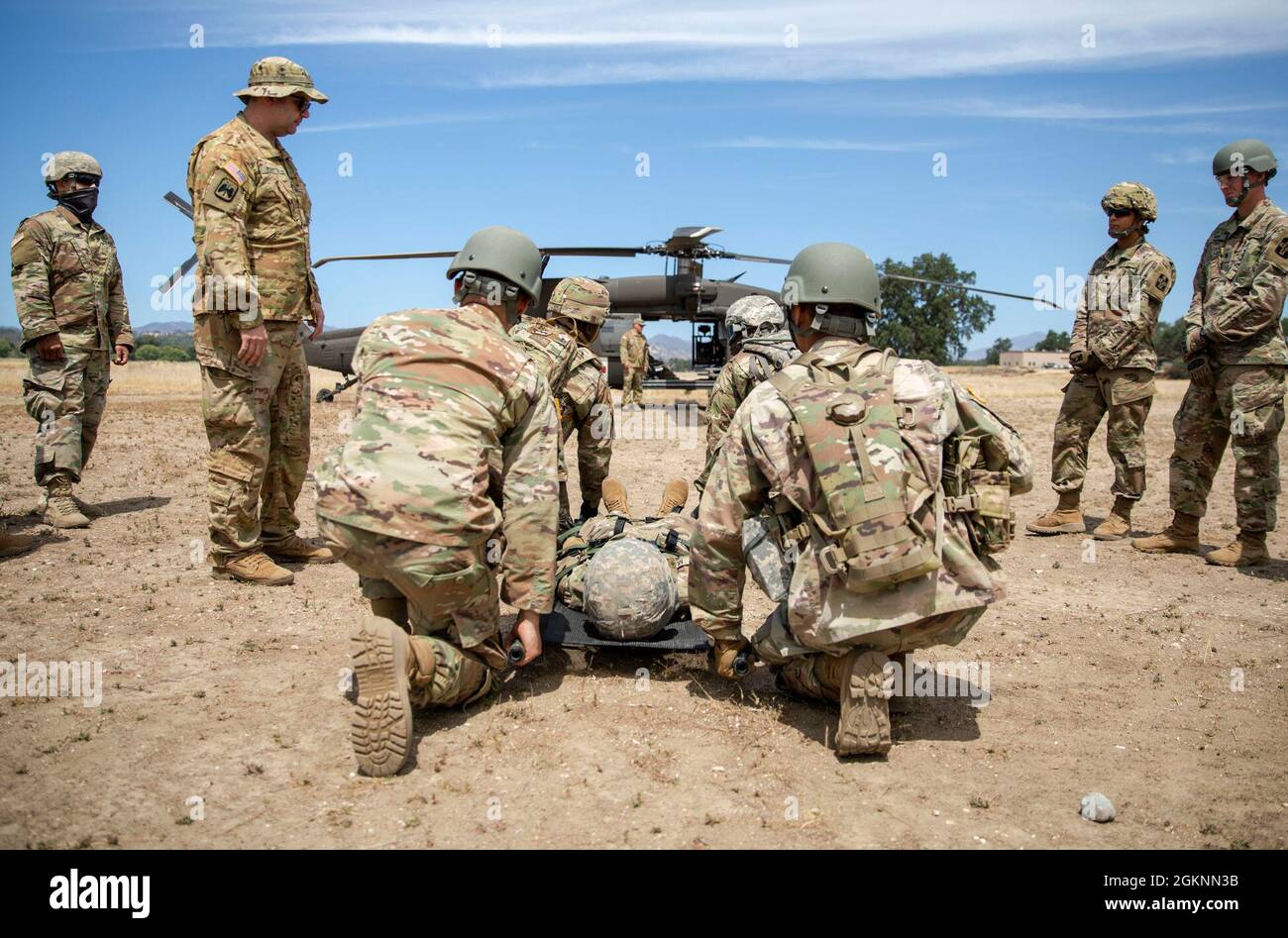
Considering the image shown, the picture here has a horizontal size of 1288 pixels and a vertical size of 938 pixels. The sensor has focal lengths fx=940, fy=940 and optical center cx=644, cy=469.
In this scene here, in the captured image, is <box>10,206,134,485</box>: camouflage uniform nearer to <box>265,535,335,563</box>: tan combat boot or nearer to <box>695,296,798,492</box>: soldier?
<box>265,535,335,563</box>: tan combat boot

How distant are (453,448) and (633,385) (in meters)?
19.7

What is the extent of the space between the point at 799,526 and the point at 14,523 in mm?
6582

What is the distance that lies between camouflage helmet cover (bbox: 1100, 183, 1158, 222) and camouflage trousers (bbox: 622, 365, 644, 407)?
51.1ft

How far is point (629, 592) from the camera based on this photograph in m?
4.39

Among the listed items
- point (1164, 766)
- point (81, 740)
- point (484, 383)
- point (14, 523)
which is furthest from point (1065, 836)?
point (14, 523)

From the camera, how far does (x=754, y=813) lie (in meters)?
3.29

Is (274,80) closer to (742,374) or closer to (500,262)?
(500,262)

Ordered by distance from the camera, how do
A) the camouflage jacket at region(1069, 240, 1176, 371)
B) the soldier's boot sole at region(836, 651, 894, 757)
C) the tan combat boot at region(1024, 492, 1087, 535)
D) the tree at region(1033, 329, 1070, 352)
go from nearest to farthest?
the soldier's boot sole at region(836, 651, 894, 757) → the camouflage jacket at region(1069, 240, 1176, 371) → the tan combat boot at region(1024, 492, 1087, 535) → the tree at region(1033, 329, 1070, 352)

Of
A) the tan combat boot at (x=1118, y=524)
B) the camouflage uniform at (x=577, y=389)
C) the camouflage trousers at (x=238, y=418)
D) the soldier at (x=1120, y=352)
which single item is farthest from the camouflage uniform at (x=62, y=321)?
the tan combat boot at (x=1118, y=524)

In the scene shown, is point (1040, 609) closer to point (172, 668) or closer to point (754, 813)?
point (754, 813)

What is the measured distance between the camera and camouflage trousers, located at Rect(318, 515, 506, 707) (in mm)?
3559

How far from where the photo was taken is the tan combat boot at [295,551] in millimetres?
6520

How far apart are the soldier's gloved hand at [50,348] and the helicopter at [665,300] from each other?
1235 centimetres

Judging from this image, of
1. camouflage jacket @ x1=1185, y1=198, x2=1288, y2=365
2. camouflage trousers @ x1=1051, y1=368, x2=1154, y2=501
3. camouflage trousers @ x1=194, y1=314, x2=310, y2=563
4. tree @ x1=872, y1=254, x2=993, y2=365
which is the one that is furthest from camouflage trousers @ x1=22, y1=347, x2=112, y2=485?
tree @ x1=872, y1=254, x2=993, y2=365
